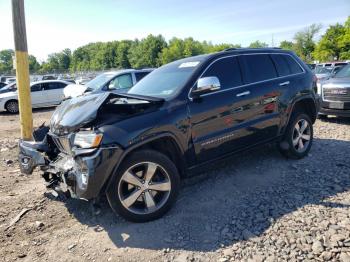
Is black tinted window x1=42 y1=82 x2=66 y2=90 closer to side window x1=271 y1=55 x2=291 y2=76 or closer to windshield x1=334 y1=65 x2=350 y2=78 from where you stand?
windshield x1=334 y1=65 x2=350 y2=78

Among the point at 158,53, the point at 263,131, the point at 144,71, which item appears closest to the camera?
the point at 263,131

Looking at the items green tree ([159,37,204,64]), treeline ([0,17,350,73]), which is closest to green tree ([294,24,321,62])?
treeline ([0,17,350,73])

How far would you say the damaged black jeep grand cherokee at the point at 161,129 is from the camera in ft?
10.8

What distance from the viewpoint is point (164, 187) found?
364 centimetres

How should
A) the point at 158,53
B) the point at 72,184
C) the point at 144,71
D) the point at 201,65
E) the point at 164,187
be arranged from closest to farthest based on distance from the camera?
the point at 72,184 → the point at 164,187 → the point at 201,65 → the point at 144,71 → the point at 158,53

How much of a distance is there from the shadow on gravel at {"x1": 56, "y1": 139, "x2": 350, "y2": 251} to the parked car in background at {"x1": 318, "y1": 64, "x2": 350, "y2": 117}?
8.74 feet

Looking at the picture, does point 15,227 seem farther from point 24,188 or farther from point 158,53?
point 158,53

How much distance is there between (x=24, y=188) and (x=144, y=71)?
23.0 feet

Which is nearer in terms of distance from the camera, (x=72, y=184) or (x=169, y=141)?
(x=72, y=184)

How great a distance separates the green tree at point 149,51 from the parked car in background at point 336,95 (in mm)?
91250

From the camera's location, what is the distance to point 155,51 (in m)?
100

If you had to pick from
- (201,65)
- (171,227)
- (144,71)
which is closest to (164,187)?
(171,227)

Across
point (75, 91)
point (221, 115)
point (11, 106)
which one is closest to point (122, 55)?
point (11, 106)

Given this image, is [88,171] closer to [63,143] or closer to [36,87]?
[63,143]
